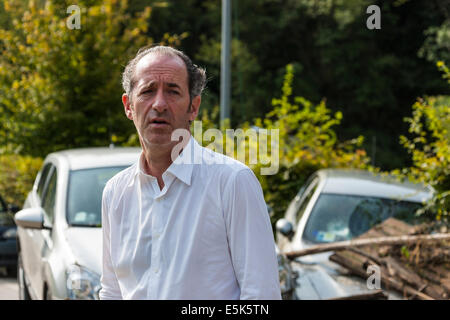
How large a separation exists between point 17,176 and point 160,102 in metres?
12.3

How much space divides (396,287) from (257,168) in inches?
180

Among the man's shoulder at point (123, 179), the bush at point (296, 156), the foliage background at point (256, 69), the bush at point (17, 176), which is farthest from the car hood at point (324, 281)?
the bush at point (17, 176)

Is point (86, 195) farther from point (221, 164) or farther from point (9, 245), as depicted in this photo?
point (9, 245)

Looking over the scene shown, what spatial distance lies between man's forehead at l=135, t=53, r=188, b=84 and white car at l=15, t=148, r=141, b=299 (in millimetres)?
2608

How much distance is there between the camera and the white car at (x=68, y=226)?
16.4 ft

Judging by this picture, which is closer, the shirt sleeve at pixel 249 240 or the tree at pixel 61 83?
the shirt sleeve at pixel 249 240

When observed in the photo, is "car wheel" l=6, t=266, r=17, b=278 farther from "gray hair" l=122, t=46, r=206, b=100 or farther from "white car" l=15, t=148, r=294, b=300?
"gray hair" l=122, t=46, r=206, b=100

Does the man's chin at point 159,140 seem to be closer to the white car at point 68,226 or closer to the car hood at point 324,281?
the white car at point 68,226

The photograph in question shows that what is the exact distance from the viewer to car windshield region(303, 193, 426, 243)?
652 centimetres

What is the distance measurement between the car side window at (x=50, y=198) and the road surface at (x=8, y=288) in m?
1.81

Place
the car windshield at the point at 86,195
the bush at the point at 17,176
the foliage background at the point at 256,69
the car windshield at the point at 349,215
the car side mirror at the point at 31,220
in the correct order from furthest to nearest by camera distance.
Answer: the bush at the point at 17,176
the foliage background at the point at 256,69
the car windshield at the point at 349,215
the car windshield at the point at 86,195
the car side mirror at the point at 31,220

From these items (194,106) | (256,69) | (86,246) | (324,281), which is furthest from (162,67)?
(256,69)

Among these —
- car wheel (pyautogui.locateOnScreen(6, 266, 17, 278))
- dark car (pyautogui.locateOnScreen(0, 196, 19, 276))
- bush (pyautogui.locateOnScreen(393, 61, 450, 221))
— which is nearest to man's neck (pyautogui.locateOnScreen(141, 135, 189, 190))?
bush (pyautogui.locateOnScreen(393, 61, 450, 221))

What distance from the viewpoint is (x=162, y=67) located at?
8.11 feet
